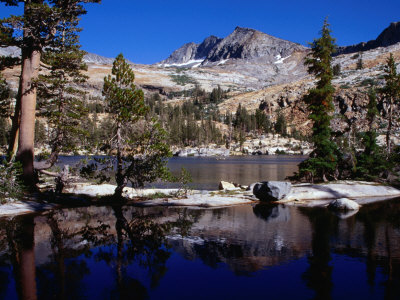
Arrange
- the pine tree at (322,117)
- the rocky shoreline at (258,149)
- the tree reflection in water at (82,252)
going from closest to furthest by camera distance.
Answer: the tree reflection in water at (82,252)
the pine tree at (322,117)
the rocky shoreline at (258,149)

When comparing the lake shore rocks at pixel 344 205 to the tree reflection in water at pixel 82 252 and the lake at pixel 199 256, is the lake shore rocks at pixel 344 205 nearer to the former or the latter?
the lake at pixel 199 256

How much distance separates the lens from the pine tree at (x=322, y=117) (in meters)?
32.1

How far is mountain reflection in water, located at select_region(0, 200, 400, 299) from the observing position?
9.24 metres

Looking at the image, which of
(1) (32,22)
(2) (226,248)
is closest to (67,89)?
(1) (32,22)

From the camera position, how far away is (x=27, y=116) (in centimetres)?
2211

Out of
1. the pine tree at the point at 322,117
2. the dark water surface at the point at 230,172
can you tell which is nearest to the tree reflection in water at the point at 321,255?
the pine tree at the point at 322,117

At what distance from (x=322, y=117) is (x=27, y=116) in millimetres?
25384

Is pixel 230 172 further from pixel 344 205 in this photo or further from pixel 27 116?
pixel 27 116

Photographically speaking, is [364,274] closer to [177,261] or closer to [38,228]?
[177,261]

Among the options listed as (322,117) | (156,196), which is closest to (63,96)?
(156,196)

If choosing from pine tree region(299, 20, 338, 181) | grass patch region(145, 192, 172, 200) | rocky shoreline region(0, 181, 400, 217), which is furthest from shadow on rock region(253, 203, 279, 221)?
pine tree region(299, 20, 338, 181)

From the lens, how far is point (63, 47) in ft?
84.5

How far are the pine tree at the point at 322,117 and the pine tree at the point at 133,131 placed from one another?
1570 cm

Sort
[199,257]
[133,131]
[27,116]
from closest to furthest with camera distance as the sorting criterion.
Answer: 1. [199,257]
2. [27,116]
3. [133,131]
